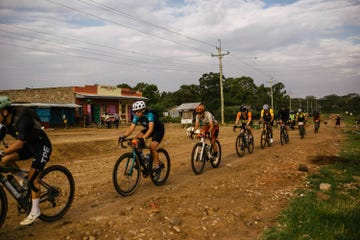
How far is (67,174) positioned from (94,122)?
103ft

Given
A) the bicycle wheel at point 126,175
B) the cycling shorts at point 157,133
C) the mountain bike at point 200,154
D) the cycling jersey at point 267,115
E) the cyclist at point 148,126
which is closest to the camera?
the bicycle wheel at point 126,175

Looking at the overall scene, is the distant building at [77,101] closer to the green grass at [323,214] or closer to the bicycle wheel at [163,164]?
the bicycle wheel at [163,164]

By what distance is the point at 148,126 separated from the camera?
7.09m

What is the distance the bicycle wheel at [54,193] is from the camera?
5.05 metres

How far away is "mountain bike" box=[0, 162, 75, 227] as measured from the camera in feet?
15.1

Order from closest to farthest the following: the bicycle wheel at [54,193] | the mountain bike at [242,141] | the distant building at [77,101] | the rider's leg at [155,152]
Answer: the bicycle wheel at [54,193] → the rider's leg at [155,152] → the mountain bike at [242,141] → the distant building at [77,101]

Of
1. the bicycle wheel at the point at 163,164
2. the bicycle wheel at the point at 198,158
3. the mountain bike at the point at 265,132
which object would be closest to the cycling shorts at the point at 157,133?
the bicycle wheel at the point at 163,164

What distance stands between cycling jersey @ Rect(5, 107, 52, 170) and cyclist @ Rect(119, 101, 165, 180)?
2.10m

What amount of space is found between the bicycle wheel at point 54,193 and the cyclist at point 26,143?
274 millimetres

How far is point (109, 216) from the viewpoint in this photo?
5.29m

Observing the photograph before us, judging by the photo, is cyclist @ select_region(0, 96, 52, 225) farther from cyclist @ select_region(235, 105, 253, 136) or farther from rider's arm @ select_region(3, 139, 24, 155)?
cyclist @ select_region(235, 105, 253, 136)

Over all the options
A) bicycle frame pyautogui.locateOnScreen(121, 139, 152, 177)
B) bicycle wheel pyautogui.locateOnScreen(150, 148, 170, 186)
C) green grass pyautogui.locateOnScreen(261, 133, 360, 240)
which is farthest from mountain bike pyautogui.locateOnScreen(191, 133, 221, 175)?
green grass pyautogui.locateOnScreen(261, 133, 360, 240)

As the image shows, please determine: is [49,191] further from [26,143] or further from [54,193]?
[26,143]

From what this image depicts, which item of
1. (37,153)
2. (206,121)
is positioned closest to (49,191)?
(37,153)
